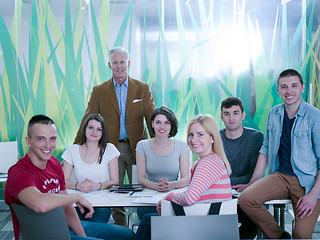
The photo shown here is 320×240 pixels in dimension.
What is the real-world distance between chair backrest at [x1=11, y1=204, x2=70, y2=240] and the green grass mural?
3.07m

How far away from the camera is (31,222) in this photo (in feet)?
5.11

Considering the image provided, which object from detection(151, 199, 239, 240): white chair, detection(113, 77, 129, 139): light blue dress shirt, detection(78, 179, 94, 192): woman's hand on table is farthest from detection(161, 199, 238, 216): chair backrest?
detection(113, 77, 129, 139): light blue dress shirt

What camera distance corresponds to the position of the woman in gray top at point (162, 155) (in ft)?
9.48

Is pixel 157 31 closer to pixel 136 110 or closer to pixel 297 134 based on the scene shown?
pixel 136 110

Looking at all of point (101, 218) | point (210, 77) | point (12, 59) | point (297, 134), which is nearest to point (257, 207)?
point (297, 134)

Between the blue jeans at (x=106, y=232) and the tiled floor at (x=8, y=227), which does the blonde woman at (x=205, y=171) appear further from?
the tiled floor at (x=8, y=227)

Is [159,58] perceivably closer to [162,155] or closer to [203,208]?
[162,155]

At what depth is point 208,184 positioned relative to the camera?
1876mm

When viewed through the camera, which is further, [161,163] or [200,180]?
[161,163]

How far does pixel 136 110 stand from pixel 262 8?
90.7 inches

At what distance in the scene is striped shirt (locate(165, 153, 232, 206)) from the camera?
185 centimetres

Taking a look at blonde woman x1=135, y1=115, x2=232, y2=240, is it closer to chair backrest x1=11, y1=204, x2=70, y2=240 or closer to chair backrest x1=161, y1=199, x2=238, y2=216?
chair backrest x1=161, y1=199, x2=238, y2=216

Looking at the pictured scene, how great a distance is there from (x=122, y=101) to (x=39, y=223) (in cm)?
214

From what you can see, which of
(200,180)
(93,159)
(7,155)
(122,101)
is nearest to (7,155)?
(7,155)
